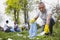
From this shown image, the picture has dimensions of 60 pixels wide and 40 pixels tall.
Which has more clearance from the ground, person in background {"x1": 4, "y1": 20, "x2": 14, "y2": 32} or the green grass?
person in background {"x1": 4, "y1": 20, "x2": 14, "y2": 32}

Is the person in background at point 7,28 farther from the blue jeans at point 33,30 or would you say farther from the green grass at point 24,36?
the blue jeans at point 33,30

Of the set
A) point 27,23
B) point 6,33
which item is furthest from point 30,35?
point 6,33

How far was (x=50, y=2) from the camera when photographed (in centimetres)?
171

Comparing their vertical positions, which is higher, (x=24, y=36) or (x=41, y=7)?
(x=41, y=7)

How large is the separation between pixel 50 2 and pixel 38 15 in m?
0.17

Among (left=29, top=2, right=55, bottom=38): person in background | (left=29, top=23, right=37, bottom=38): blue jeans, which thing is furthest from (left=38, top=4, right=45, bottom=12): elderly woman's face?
(left=29, top=23, right=37, bottom=38): blue jeans

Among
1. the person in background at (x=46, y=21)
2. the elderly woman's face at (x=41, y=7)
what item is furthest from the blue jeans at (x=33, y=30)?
the elderly woman's face at (x=41, y=7)

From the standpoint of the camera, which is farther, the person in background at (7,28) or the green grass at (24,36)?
the person in background at (7,28)

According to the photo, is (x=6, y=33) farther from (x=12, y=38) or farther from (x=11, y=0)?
(x=11, y=0)

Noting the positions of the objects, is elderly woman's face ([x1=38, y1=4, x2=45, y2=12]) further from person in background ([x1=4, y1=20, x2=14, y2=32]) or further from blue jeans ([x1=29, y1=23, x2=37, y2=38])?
person in background ([x1=4, y1=20, x2=14, y2=32])

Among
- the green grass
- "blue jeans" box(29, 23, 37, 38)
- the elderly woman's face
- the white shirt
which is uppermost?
the elderly woman's face

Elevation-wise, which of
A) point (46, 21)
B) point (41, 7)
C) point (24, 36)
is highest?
point (41, 7)

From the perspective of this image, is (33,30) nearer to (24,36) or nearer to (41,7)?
(24,36)

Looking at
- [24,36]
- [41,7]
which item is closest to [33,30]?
[24,36]
